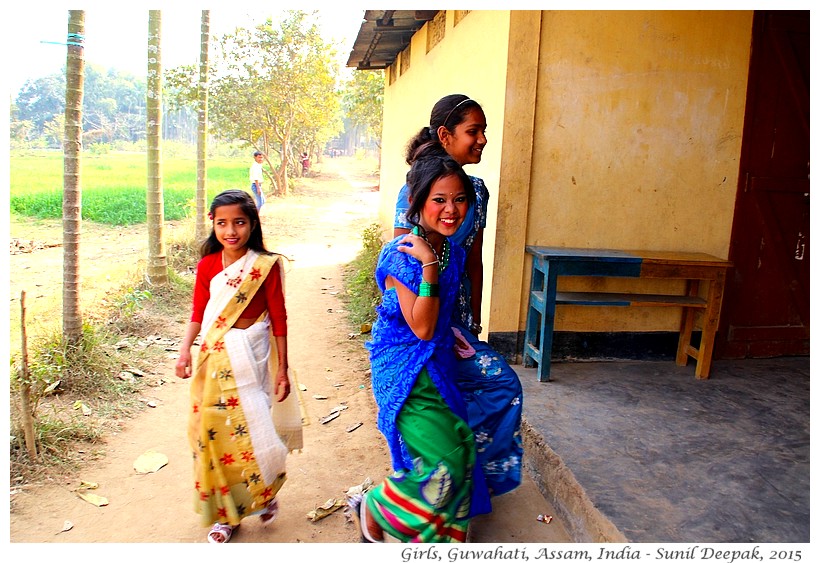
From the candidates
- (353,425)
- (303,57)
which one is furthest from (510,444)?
(303,57)

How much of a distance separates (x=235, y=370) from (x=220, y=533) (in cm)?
69

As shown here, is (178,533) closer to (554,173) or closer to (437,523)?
(437,523)

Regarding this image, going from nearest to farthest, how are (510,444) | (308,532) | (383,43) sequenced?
(510,444), (308,532), (383,43)

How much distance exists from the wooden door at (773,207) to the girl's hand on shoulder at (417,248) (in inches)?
115

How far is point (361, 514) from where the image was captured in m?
2.46

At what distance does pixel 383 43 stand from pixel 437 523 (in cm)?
889

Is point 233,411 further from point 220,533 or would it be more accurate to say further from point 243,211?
point 243,211

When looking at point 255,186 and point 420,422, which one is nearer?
point 420,422

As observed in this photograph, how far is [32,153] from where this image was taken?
32750mm

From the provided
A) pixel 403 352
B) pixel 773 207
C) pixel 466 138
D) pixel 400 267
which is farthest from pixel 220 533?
pixel 773 207

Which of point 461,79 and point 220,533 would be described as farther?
point 461,79

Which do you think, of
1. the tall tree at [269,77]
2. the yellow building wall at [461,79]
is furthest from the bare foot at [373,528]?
the tall tree at [269,77]

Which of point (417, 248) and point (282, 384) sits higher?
point (417, 248)
